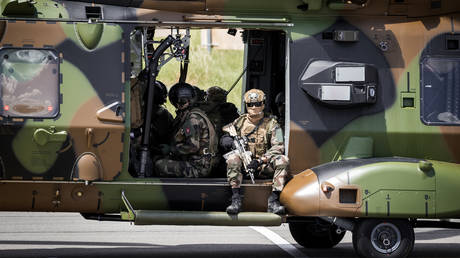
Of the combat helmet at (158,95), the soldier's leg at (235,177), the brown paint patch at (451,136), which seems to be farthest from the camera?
the combat helmet at (158,95)

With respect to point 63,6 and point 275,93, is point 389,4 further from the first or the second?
point 63,6

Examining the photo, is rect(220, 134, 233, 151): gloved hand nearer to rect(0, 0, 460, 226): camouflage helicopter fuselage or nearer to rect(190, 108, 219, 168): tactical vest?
rect(190, 108, 219, 168): tactical vest

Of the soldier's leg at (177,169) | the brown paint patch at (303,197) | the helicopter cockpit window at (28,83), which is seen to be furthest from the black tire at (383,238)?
the helicopter cockpit window at (28,83)

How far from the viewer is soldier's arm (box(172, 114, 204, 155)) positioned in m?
11.0

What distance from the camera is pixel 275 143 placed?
10.9 metres

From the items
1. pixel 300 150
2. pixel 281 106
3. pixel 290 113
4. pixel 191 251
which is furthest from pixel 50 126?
pixel 281 106

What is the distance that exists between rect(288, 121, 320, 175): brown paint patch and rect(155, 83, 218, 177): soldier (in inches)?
37.0

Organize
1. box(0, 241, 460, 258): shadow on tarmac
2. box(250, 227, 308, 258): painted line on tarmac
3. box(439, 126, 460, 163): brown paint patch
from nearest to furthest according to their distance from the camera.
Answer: box(439, 126, 460, 163): brown paint patch < box(0, 241, 460, 258): shadow on tarmac < box(250, 227, 308, 258): painted line on tarmac

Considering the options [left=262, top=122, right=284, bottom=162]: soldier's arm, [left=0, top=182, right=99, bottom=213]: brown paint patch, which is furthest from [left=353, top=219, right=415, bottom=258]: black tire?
[left=0, top=182, right=99, bottom=213]: brown paint patch

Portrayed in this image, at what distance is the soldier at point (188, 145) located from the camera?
11.0 meters

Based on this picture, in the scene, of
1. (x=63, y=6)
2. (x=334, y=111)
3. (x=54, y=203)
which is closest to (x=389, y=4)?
(x=334, y=111)

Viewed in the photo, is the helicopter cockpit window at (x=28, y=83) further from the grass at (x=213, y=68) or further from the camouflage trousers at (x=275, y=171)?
the grass at (x=213, y=68)

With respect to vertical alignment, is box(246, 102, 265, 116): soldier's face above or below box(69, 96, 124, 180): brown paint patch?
above

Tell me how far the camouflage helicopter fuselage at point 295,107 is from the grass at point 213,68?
17.0 metres
